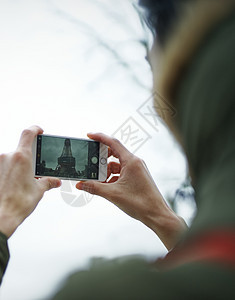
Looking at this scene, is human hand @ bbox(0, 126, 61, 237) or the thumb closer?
human hand @ bbox(0, 126, 61, 237)

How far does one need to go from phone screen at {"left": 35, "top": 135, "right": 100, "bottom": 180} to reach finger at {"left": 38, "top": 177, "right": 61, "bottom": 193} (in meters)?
0.05

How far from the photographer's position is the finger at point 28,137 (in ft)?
2.97

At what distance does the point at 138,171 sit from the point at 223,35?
773mm

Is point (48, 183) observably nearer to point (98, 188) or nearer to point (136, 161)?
point (98, 188)

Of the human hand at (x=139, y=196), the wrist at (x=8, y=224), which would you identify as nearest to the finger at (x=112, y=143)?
the human hand at (x=139, y=196)

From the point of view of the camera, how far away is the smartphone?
100 centimetres

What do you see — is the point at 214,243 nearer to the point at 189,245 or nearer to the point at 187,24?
the point at 189,245

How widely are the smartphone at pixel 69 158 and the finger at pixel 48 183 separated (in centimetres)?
5

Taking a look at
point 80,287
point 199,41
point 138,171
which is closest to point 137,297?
point 80,287

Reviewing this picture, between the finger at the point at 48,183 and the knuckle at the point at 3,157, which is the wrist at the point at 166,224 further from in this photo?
the knuckle at the point at 3,157

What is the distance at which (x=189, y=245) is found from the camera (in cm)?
21

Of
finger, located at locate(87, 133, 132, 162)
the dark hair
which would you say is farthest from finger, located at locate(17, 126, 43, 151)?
the dark hair

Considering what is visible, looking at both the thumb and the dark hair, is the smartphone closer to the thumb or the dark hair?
the thumb

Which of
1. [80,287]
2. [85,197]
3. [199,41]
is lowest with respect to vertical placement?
[85,197]
